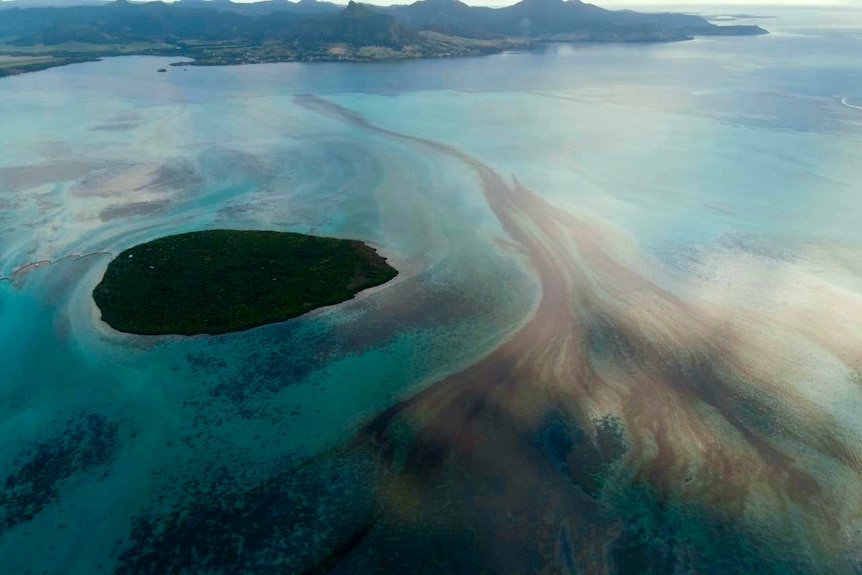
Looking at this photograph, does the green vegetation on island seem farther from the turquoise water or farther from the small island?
the small island

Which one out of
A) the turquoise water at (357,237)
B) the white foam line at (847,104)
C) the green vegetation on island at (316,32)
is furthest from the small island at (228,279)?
the green vegetation on island at (316,32)

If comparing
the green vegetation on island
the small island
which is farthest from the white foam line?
the green vegetation on island

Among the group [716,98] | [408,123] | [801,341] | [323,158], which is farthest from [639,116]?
[801,341]

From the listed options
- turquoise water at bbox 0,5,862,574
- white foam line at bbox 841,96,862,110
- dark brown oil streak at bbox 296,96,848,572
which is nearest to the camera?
dark brown oil streak at bbox 296,96,848,572

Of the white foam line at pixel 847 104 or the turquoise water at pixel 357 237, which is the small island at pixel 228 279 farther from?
the white foam line at pixel 847 104

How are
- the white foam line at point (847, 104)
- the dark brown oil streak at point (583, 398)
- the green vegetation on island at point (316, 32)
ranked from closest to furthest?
the dark brown oil streak at point (583, 398) → the white foam line at point (847, 104) → the green vegetation on island at point (316, 32)

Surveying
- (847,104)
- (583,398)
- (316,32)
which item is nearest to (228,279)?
(583,398)
